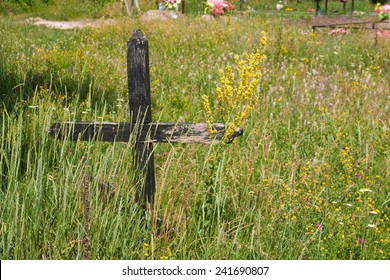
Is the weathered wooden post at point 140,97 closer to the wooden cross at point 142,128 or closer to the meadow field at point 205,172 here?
the wooden cross at point 142,128

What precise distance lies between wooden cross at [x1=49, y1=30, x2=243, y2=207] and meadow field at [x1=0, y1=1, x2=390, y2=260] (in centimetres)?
10

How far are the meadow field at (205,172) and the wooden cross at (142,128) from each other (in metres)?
0.10

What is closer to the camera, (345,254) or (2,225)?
(2,225)

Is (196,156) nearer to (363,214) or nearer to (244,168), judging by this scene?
(244,168)

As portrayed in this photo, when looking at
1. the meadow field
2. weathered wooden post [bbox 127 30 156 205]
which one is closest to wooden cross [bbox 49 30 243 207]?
weathered wooden post [bbox 127 30 156 205]

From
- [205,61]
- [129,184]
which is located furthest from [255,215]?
[205,61]

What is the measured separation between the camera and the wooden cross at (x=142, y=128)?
3678mm

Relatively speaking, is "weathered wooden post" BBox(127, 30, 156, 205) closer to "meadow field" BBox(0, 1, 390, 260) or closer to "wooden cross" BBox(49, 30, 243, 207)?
"wooden cross" BBox(49, 30, 243, 207)

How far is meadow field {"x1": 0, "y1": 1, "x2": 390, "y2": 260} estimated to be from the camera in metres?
3.24

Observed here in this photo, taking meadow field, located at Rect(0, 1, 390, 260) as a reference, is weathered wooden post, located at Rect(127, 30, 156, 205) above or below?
above

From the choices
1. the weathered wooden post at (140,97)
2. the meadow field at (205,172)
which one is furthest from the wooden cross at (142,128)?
the meadow field at (205,172)

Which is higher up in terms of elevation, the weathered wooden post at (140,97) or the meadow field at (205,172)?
the weathered wooden post at (140,97)

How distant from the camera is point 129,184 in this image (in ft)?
12.2
